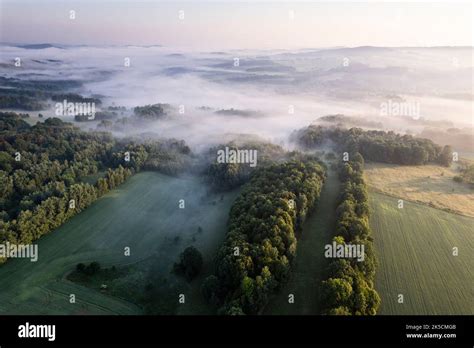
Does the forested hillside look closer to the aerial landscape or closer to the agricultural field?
the aerial landscape

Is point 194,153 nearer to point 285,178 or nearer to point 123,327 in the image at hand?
point 285,178

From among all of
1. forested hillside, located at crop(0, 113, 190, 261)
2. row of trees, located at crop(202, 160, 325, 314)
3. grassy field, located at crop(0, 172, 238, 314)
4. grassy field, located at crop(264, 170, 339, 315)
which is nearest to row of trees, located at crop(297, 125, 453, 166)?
grassy field, located at crop(264, 170, 339, 315)

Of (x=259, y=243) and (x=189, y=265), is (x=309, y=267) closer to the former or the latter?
(x=259, y=243)

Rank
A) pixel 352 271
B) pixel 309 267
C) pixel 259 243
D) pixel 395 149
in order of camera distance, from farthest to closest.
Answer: pixel 395 149
pixel 309 267
pixel 259 243
pixel 352 271

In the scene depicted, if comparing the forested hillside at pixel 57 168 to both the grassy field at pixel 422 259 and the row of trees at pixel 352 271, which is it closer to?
the row of trees at pixel 352 271

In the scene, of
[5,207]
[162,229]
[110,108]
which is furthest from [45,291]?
[110,108]

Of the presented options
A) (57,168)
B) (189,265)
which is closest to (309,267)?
(189,265)

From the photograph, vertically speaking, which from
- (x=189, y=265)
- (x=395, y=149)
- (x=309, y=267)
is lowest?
(x=309, y=267)
